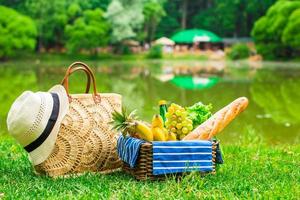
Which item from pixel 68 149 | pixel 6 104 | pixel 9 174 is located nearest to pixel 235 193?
pixel 68 149

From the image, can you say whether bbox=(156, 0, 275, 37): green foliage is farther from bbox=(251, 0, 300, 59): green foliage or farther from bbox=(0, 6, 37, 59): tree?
bbox=(0, 6, 37, 59): tree

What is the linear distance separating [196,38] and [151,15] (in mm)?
2942

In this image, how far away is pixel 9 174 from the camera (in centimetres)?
352

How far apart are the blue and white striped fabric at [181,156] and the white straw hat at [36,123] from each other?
606 millimetres

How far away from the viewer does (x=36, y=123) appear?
337 centimetres

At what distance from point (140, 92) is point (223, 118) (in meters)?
10.1

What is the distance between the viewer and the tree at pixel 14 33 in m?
29.8

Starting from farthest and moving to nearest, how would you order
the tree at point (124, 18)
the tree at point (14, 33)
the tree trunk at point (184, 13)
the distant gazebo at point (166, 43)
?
the tree trunk at point (184, 13) → the distant gazebo at point (166, 43) → the tree at point (124, 18) → the tree at point (14, 33)

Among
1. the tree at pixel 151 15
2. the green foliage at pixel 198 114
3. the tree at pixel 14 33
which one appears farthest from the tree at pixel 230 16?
the green foliage at pixel 198 114

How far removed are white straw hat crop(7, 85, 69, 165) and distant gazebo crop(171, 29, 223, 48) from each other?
105 feet

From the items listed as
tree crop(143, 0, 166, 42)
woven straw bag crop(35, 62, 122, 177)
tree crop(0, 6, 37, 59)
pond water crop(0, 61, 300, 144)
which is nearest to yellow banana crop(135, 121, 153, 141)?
woven straw bag crop(35, 62, 122, 177)

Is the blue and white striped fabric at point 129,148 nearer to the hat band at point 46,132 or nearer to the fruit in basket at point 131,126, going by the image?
the fruit in basket at point 131,126

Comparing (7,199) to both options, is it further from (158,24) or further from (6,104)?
(158,24)

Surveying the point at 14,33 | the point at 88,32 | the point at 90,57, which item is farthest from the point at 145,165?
the point at 90,57
